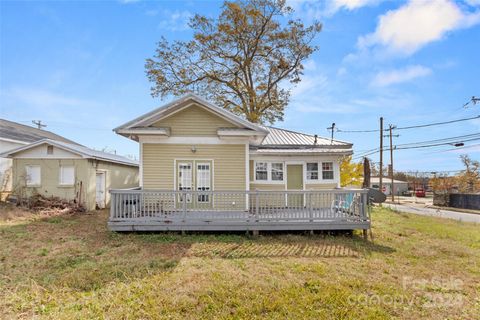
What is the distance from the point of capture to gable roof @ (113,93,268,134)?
9445 mm

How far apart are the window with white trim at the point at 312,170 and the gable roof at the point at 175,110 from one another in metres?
3.94

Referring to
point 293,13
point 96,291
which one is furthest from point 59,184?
point 293,13

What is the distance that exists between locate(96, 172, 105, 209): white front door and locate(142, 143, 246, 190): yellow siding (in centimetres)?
631

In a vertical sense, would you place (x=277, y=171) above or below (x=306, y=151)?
below

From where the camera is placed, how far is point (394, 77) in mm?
16969

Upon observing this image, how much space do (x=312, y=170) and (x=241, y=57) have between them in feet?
36.9

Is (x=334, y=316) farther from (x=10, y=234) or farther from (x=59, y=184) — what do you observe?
(x=59, y=184)

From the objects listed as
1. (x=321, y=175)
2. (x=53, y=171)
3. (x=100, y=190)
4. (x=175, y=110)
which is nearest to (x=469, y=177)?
(x=321, y=175)

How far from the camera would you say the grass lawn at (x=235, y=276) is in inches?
149

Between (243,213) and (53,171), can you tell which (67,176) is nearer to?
(53,171)

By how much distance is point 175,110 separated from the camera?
32.0 feet

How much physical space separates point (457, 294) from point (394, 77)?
53.3ft

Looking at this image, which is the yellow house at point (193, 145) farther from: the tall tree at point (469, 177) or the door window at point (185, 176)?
the tall tree at point (469, 177)

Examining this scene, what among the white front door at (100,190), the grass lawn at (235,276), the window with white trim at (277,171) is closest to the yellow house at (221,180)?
the window with white trim at (277,171)
